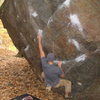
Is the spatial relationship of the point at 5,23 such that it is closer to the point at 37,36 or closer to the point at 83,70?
the point at 37,36

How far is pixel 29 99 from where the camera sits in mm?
10633

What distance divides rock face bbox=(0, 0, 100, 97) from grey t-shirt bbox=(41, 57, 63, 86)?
0.44 meters

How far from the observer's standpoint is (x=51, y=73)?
378 inches

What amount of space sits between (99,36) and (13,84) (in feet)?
19.5

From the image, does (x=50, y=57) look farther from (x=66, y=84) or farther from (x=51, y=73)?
(x=66, y=84)

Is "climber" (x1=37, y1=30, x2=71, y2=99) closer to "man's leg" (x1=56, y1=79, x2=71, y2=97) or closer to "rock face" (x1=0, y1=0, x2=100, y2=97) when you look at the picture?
"man's leg" (x1=56, y1=79, x2=71, y2=97)

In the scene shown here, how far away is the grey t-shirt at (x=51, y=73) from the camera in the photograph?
9.52m

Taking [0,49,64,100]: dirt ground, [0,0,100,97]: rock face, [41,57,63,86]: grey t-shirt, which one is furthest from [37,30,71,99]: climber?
[0,49,64,100]: dirt ground

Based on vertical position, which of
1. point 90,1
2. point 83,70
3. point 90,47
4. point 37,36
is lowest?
point 83,70

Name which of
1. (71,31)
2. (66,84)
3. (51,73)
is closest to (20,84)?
(66,84)

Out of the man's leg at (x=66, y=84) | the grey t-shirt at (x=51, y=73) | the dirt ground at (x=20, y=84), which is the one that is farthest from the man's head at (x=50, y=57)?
the dirt ground at (x=20, y=84)

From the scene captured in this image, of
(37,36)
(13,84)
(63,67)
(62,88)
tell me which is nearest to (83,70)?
(63,67)

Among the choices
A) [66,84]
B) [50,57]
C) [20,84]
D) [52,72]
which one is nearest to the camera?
[50,57]

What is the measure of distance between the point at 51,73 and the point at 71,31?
1784 mm
